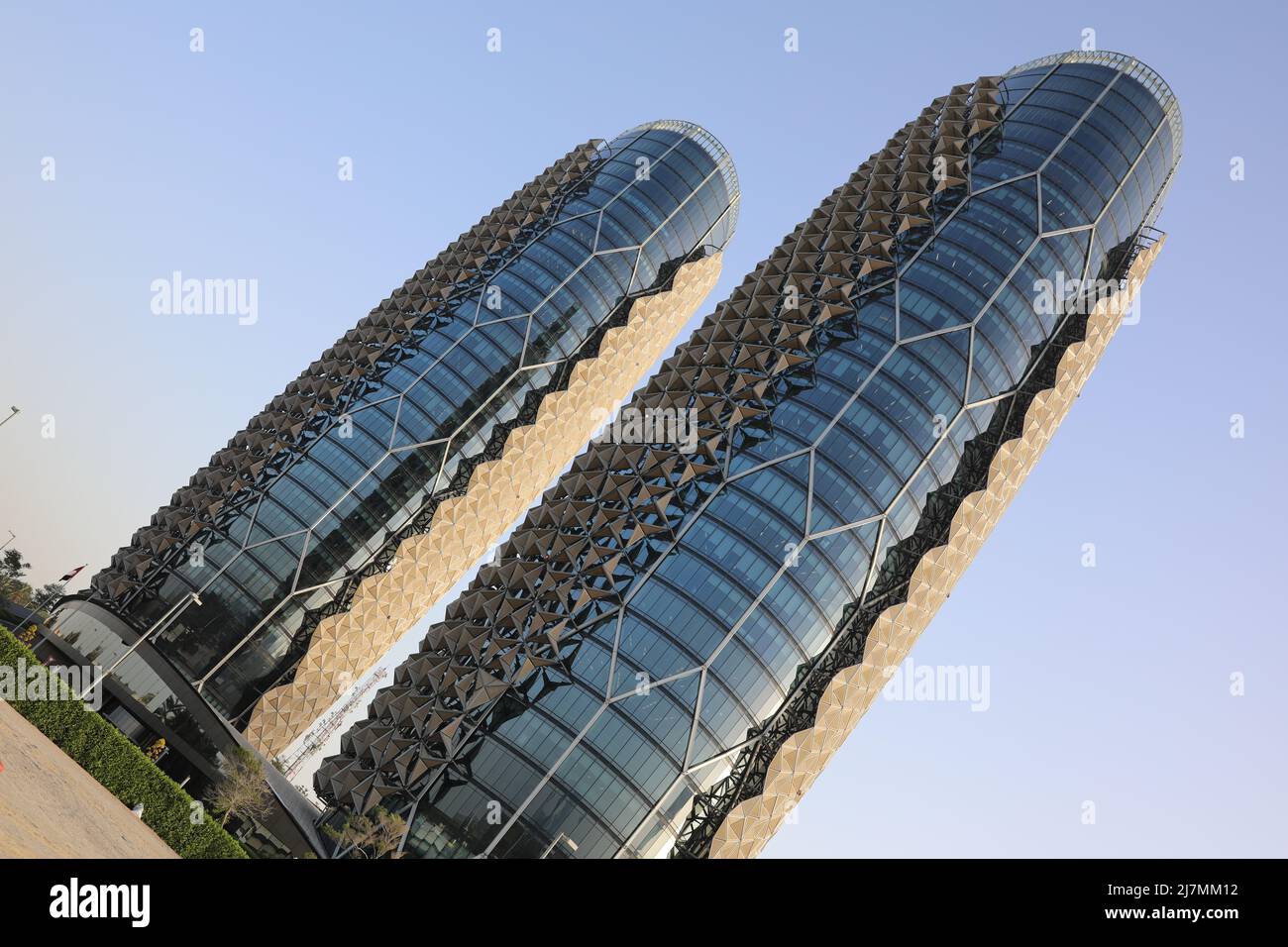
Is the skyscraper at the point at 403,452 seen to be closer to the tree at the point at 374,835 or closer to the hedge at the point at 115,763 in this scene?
the tree at the point at 374,835

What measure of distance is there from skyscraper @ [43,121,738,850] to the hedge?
12835 millimetres

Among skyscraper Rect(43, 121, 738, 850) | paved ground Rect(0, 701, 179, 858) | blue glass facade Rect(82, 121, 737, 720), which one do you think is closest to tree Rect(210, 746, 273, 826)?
skyscraper Rect(43, 121, 738, 850)

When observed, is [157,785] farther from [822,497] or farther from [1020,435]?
[1020,435]

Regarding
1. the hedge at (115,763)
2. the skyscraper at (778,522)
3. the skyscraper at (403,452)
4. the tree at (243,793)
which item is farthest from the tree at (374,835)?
the skyscraper at (403,452)

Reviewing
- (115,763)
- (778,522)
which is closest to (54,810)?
(115,763)

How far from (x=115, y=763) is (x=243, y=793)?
754 centimetres

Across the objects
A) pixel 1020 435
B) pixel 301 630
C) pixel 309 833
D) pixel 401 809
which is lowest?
pixel 309 833

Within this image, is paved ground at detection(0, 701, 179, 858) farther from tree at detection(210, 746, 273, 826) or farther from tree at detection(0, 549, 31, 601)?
tree at detection(0, 549, 31, 601)

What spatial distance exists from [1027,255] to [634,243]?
32.1 metres

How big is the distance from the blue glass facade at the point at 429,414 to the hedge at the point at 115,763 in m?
23.7

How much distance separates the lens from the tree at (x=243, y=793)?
136 feet

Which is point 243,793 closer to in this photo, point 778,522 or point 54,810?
point 54,810
